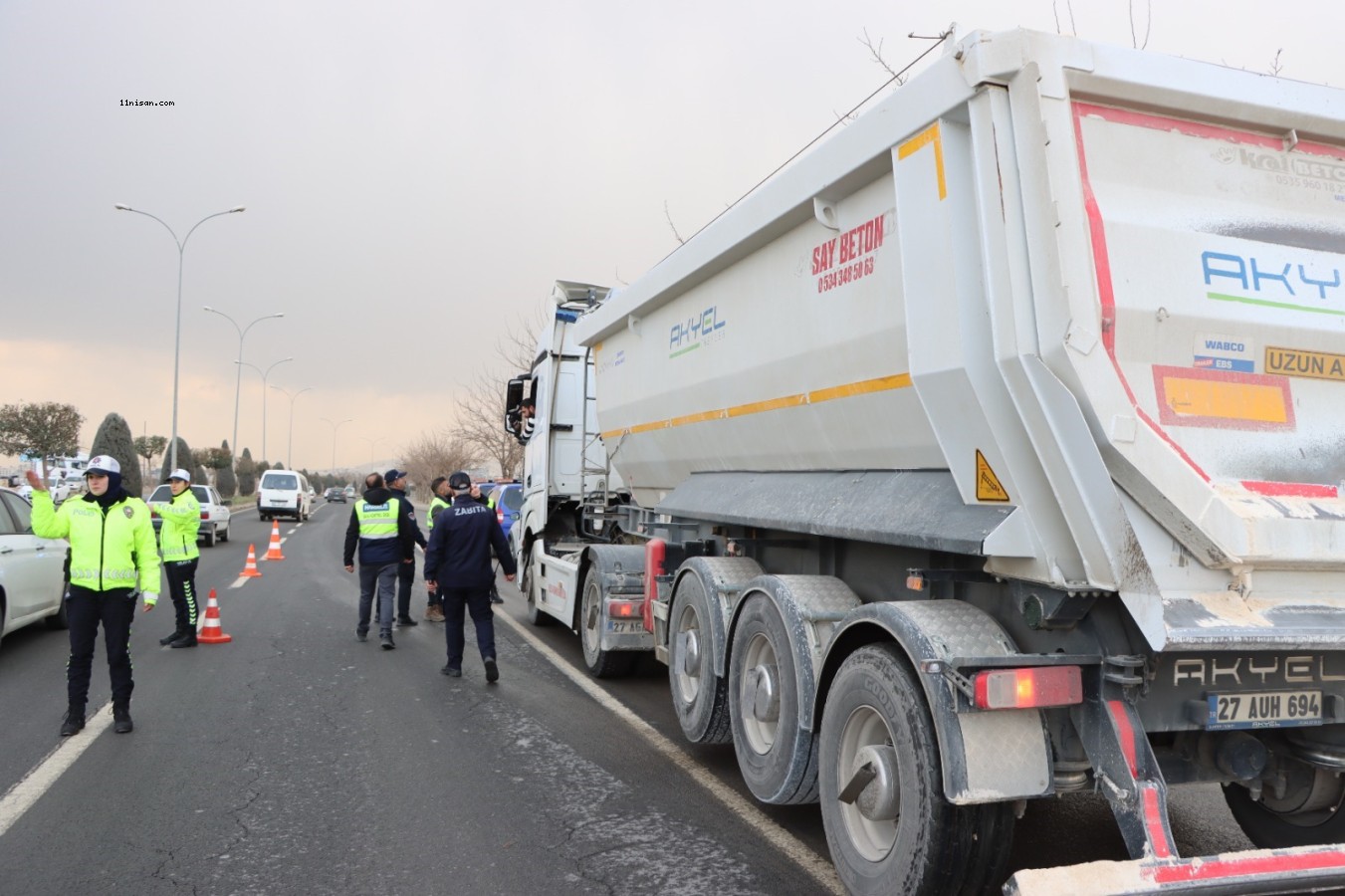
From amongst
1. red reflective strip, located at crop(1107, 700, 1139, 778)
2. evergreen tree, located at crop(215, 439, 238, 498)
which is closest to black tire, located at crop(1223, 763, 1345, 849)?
red reflective strip, located at crop(1107, 700, 1139, 778)

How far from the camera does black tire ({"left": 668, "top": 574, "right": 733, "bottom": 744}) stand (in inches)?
210

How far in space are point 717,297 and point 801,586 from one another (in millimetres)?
2101

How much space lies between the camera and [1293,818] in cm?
402

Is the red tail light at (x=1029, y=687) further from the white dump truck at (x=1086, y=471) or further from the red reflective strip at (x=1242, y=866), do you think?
the red reflective strip at (x=1242, y=866)

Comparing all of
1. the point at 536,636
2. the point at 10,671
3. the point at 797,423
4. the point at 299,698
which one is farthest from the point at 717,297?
the point at 10,671

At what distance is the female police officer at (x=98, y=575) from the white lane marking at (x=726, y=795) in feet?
10.4

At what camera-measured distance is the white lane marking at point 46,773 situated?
15.3 feet

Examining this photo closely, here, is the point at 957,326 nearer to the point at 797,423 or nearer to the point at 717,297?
the point at 797,423

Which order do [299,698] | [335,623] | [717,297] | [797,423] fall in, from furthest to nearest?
[335,623]
[299,698]
[717,297]
[797,423]

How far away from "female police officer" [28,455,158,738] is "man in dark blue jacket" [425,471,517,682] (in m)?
2.29

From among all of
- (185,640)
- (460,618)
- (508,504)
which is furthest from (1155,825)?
(508,504)

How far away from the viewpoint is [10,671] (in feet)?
26.1

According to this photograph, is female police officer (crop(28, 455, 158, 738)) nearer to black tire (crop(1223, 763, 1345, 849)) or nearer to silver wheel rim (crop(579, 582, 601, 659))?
silver wheel rim (crop(579, 582, 601, 659))

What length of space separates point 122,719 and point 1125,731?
5.85 m
